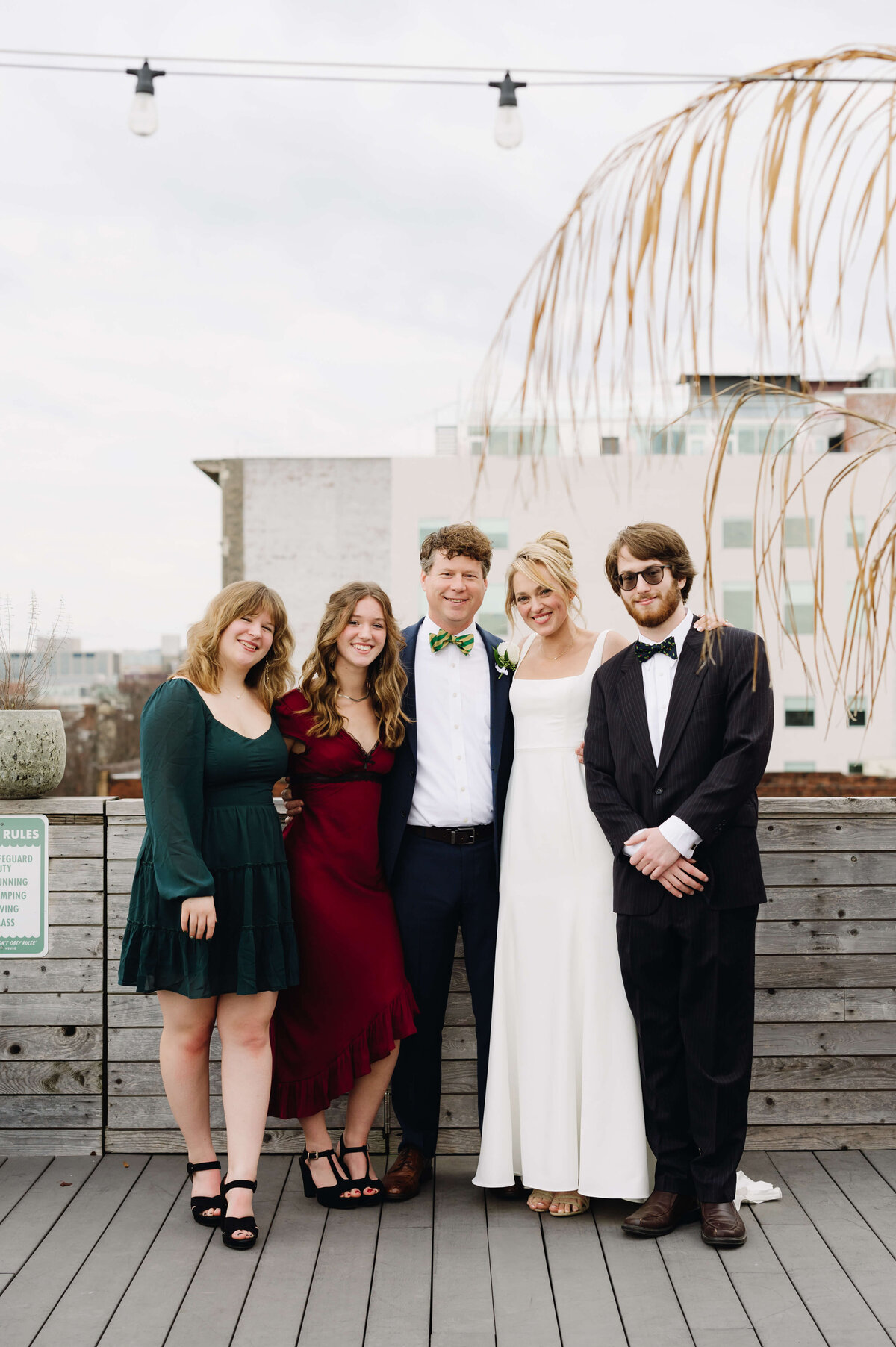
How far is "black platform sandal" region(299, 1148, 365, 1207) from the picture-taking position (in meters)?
2.68

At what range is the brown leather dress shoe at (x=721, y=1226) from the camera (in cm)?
242

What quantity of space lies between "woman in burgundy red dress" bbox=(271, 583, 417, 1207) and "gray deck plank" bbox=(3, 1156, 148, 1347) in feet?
1.60

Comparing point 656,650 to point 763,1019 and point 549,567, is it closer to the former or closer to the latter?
point 549,567

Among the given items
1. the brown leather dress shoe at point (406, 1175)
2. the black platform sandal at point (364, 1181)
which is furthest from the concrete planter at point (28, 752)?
the brown leather dress shoe at point (406, 1175)

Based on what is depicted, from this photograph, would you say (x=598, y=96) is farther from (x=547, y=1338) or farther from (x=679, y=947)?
(x=547, y=1338)

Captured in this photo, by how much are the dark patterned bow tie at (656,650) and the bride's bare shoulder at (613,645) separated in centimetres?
14

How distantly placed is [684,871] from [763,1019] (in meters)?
0.84

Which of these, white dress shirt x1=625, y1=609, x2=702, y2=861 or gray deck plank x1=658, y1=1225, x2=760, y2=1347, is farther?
white dress shirt x1=625, y1=609, x2=702, y2=861

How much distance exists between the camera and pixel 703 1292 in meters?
2.24

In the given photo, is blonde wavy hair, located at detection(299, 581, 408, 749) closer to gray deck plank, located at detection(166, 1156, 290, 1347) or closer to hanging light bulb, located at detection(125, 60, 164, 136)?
gray deck plank, located at detection(166, 1156, 290, 1347)

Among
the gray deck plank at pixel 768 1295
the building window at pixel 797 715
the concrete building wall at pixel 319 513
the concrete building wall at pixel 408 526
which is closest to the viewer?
the gray deck plank at pixel 768 1295

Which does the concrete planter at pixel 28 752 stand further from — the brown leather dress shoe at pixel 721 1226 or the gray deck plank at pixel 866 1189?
the gray deck plank at pixel 866 1189

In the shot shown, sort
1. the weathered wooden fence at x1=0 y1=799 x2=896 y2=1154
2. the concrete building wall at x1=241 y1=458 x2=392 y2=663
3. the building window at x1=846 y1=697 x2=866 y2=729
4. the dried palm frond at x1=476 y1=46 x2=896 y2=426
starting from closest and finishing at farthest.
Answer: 1. the dried palm frond at x1=476 y1=46 x2=896 y2=426
2. the building window at x1=846 y1=697 x2=866 y2=729
3. the weathered wooden fence at x1=0 y1=799 x2=896 y2=1154
4. the concrete building wall at x1=241 y1=458 x2=392 y2=663

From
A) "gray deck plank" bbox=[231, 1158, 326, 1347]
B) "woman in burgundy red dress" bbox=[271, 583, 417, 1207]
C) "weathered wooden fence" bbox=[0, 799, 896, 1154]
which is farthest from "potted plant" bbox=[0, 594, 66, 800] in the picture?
"gray deck plank" bbox=[231, 1158, 326, 1347]
